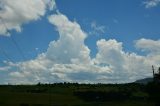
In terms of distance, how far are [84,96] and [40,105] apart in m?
57.3

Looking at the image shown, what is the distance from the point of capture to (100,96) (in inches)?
7825

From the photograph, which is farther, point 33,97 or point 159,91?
point 33,97

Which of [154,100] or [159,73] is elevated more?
[159,73]

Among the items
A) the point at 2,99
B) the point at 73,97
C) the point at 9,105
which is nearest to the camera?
the point at 9,105

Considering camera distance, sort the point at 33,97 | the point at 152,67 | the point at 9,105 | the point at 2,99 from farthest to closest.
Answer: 1. the point at 33,97
2. the point at 2,99
3. the point at 9,105
4. the point at 152,67

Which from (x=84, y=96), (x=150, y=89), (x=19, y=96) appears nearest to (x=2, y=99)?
(x=19, y=96)

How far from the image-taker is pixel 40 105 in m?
143

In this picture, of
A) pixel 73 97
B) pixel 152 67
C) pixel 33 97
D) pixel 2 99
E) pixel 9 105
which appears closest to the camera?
pixel 152 67

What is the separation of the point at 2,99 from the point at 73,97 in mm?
37954

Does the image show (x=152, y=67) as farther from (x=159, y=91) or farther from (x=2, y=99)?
(x=2, y=99)

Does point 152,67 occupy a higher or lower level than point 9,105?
higher

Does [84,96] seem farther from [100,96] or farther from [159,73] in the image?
[159,73]

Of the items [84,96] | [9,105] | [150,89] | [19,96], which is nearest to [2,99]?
[19,96]

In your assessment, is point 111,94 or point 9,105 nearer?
point 9,105
